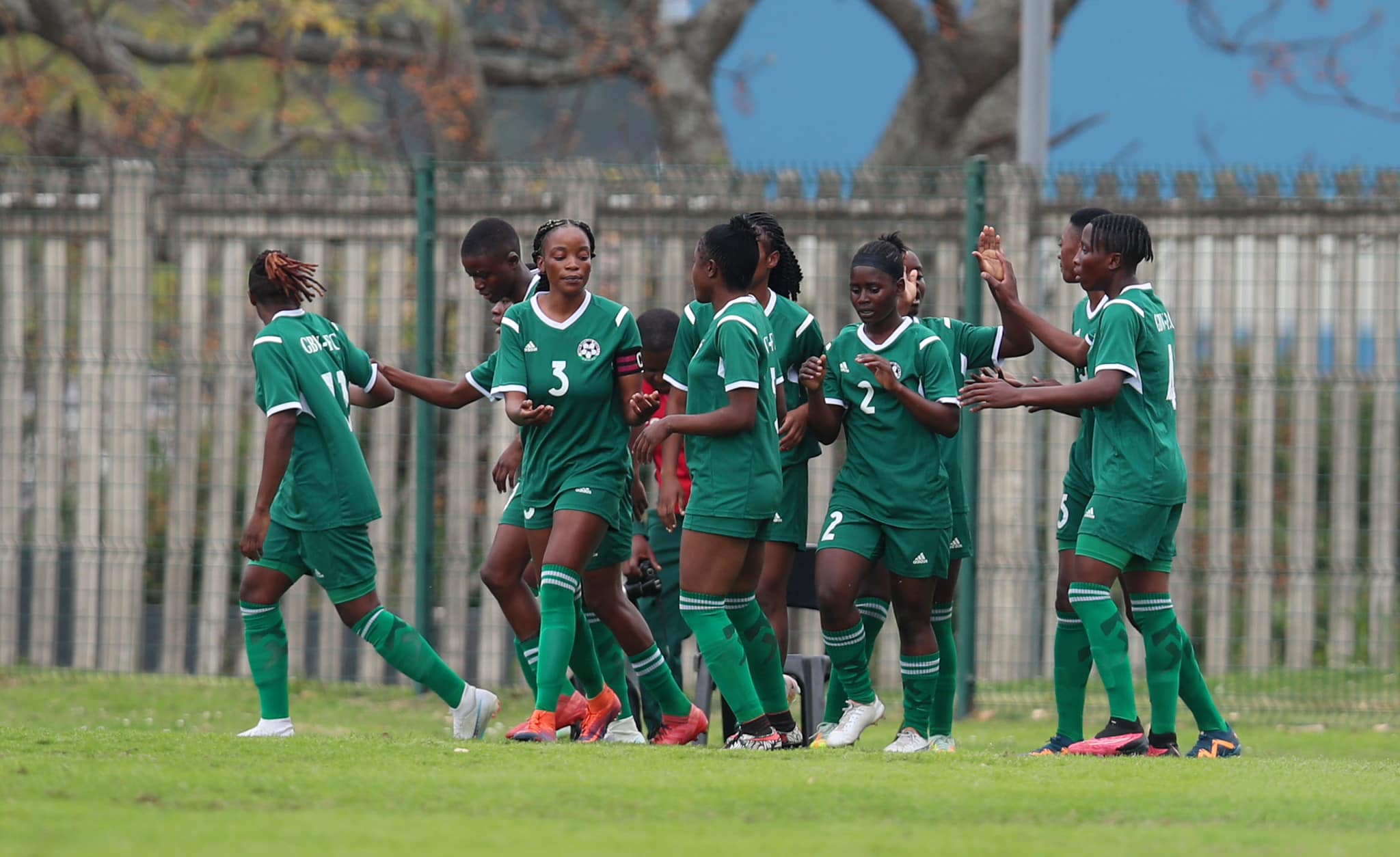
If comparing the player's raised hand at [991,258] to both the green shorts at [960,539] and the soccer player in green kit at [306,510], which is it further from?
the soccer player in green kit at [306,510]

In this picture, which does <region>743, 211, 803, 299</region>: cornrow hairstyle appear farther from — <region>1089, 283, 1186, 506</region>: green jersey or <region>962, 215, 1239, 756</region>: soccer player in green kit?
<region>1089, 283, 1186, 506</region>: green jersey

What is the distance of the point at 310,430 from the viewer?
7504 millimetres

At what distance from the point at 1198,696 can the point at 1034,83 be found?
613 centimetres

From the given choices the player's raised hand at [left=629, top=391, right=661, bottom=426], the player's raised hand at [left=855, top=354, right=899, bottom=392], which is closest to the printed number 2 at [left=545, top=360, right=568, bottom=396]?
the player's raised hand at [left=629, top=391, right=661, bottom=426]

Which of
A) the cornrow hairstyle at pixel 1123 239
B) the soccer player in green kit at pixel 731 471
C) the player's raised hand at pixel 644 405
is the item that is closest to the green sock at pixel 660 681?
the soccer player in green kit at pixel 731 471

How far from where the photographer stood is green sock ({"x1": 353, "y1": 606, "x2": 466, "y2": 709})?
24.7ft

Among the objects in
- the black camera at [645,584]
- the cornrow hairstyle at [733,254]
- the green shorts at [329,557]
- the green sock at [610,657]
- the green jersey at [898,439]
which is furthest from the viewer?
the black camera at [645,584]

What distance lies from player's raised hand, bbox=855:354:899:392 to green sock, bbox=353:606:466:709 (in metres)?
2.18

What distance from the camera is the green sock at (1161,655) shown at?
23.9ft

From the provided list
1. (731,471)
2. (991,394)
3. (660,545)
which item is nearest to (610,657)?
(660,545)

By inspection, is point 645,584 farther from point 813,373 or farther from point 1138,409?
point 1138,409

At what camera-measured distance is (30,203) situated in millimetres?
11469

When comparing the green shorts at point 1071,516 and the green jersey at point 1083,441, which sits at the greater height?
the green jersey at point 1083,441

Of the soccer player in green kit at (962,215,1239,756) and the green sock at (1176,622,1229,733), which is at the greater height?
the soccer player in green kit at (962,215,1239,756)
